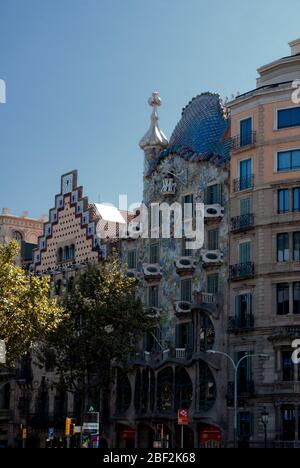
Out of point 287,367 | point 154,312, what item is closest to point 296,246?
point 287,367

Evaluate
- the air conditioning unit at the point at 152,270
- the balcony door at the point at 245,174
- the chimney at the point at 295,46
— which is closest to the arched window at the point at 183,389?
the air conditioning unit at the point at 152,270

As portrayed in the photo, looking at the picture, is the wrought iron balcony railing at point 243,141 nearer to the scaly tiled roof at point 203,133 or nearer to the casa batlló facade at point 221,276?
the casa batlló facade at point 221,276

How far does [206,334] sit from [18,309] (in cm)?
1669

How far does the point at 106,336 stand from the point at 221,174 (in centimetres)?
1402

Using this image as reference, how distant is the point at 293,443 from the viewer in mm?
56500

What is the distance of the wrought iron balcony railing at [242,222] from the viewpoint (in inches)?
2411

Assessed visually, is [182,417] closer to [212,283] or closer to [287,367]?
[287,367]

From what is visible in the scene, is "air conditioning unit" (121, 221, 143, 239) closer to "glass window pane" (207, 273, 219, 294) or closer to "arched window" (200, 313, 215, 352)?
"glass window pane" (207, 273, 219, 294)

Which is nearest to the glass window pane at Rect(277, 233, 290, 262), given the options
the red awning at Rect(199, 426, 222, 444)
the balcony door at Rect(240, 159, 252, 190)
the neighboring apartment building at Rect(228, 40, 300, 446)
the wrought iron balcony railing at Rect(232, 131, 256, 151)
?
the neighboring apartment building at Rect(228, 40, 300, 446)

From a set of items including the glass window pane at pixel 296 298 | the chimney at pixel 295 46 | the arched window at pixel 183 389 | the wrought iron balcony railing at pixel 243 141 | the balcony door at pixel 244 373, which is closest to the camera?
the glass window pane at pixel 296 298

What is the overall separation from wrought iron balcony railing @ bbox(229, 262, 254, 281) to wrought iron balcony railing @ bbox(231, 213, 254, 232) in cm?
229

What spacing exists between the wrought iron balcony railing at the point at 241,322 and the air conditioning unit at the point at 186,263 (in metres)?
5.57

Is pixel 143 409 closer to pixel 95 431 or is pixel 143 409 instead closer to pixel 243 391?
pixel 243 391

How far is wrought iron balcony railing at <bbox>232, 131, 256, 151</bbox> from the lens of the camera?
62.5m
